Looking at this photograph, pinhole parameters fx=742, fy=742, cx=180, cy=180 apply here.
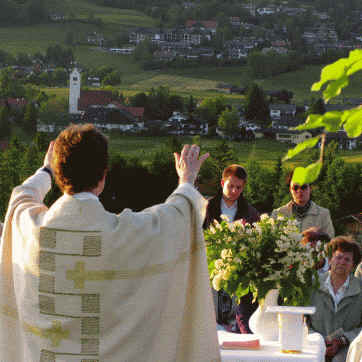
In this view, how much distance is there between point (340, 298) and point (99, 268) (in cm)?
210

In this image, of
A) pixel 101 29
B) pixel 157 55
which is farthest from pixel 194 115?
pixel 101 29

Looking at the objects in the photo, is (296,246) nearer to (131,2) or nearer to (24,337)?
(24,337)

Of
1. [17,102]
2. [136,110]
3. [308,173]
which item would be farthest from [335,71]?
[17,102]

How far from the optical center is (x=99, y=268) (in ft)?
7.12

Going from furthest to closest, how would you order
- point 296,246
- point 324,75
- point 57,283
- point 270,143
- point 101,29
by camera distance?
point 101,29 < point 270,143 < point 296,246 < point 57,283 < point 324,75

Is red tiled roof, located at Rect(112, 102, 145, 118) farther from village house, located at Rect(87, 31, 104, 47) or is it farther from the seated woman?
the seated woman

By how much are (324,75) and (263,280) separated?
6.80 ft

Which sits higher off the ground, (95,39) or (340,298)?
(95,39)

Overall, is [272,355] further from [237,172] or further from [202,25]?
[202,25]

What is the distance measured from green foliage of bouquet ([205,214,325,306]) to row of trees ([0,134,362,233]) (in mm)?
28246

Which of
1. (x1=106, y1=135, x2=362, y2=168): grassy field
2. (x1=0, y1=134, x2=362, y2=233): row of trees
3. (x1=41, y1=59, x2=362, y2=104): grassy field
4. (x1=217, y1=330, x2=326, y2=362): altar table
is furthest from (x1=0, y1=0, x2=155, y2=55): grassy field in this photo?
(x1=217, y1=330, x2=326, y2=362): altar table

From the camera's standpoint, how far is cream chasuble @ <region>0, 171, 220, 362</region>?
7.13ft

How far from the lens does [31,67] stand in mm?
70750

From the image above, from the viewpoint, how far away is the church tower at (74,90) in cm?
6341
